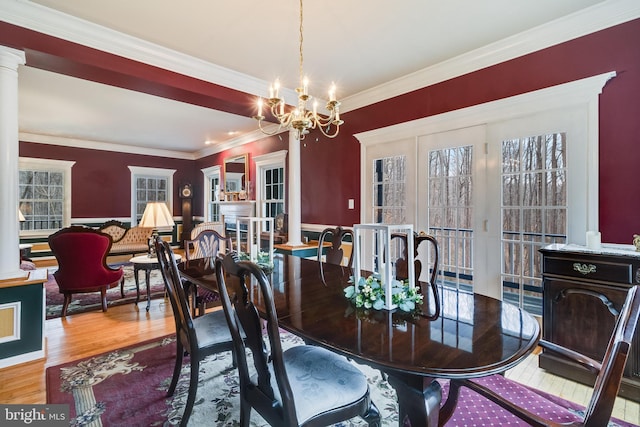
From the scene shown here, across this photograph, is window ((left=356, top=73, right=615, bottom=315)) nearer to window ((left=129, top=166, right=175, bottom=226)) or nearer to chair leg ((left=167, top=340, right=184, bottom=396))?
chair leg ((left=167, top=340, right=184, bottom=396))

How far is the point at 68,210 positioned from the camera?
6723 millimetres

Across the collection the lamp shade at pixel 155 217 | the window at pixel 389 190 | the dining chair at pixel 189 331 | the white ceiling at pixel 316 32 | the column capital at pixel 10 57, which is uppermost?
the white ceiling at pixel 316 32

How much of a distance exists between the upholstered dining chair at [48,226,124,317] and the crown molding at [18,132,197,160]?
444 centimetres

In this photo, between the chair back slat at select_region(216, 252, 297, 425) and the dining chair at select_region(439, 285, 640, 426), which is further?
the chair back slat at select_region(216, 252, 297, 425)

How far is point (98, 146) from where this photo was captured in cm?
702

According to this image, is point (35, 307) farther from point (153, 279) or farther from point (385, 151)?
point (385, 151)

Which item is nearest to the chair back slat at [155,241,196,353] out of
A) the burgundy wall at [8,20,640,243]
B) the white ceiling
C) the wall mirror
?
the white ceiling

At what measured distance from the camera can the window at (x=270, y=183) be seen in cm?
553

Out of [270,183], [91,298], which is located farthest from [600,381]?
[270,183]

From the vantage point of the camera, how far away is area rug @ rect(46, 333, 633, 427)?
1738 mm

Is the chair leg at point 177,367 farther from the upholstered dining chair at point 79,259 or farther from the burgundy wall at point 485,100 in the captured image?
the burgundy wall at point 485,100

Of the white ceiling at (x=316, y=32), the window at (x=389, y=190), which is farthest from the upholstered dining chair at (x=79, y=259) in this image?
the window at (x=389, y=190)

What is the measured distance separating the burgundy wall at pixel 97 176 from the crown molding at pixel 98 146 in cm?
8

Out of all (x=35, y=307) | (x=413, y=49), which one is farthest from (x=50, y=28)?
(x=413, y=49)
